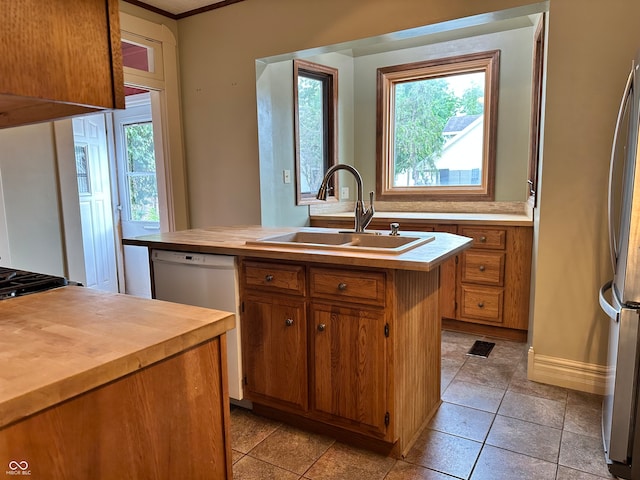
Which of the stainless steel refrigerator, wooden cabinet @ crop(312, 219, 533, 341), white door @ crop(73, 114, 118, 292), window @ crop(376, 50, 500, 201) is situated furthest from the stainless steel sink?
white door @ crop(73, 114, 118, 292)

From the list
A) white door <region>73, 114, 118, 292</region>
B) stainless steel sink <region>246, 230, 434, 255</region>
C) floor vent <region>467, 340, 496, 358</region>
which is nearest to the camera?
stainless steel sink <region>246, 230, 434, 255</region>

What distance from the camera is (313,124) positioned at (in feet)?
13.5

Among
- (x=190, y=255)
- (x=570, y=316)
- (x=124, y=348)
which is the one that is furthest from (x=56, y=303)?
(x=570, y=316)

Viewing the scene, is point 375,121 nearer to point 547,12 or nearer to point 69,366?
point 547,12

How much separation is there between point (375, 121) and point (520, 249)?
1920 mm

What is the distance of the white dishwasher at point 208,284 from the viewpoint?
7.20 feet

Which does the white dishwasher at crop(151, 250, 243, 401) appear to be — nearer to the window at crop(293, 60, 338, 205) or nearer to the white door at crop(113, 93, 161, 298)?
the window at crop(293, 60, 338, 205)

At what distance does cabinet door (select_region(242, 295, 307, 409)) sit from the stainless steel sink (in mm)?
263

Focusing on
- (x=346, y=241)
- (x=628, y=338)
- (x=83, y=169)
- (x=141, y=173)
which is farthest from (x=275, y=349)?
(x=83, y=169)

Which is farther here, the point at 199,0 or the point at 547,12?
the point at 199,0

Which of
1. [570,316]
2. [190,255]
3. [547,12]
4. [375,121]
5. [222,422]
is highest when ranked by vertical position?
[547,12]

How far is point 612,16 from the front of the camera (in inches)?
87.4

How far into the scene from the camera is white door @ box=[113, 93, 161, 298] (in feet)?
14.1

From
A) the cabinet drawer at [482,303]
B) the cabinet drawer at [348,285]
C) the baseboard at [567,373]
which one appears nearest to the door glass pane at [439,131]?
the cabinet drawer at [482,303]
